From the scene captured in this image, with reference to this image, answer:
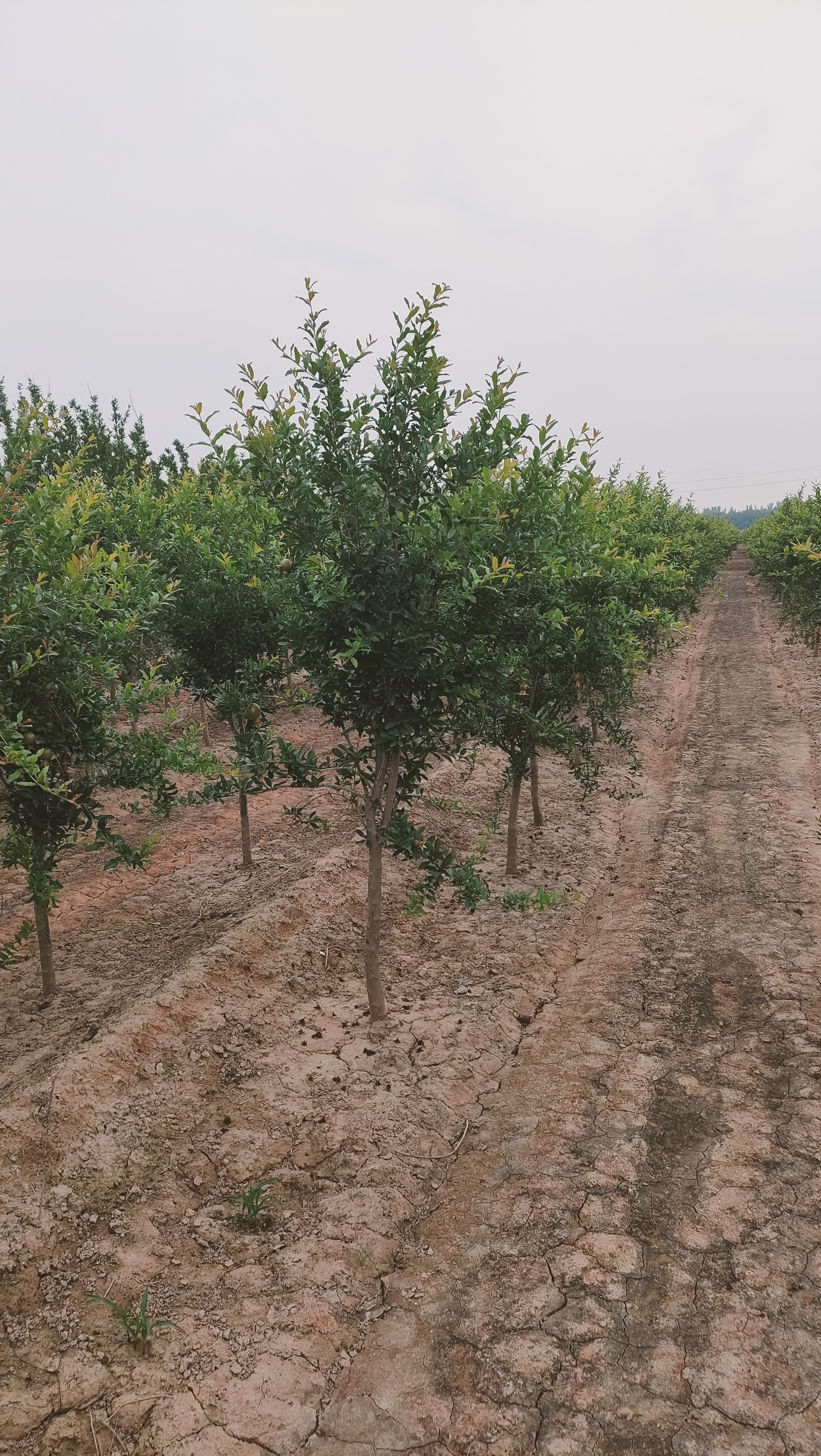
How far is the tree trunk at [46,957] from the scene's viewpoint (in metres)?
6.51

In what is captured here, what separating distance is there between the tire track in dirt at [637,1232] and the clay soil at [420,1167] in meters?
0.02

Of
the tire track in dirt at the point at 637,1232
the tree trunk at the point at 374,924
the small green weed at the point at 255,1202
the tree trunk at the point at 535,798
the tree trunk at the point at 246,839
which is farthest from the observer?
the tree trunk at the point at 535,798

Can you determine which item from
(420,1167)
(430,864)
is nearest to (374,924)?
(430,864)

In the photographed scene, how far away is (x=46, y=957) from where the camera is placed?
6730 millimetres

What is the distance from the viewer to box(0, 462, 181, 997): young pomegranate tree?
468cm

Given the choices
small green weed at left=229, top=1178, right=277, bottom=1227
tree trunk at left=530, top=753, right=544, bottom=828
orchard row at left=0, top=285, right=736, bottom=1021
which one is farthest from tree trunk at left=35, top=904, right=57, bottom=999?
tree trunk at left=530, top=753, right=544, bottom=828

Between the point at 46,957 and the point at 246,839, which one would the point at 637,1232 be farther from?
the point at 246,839

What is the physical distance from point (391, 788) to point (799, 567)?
57.1 feet

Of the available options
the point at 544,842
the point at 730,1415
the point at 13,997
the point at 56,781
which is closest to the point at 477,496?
the point at 56,781

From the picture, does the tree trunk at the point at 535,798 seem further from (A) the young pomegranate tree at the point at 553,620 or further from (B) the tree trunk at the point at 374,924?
(B) the tree trunk at the point at 374,924

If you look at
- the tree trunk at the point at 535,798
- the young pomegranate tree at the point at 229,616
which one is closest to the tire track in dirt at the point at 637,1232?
the tree trunk at the point at 535,798

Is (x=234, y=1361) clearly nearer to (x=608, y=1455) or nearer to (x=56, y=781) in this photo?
(x=608, y=1455)

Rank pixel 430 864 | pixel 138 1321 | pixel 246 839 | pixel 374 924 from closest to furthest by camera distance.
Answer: pixel 138 1321, pixel 430 864, pixel 374 924, pixel 246 839

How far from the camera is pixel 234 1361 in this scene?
3.70m
